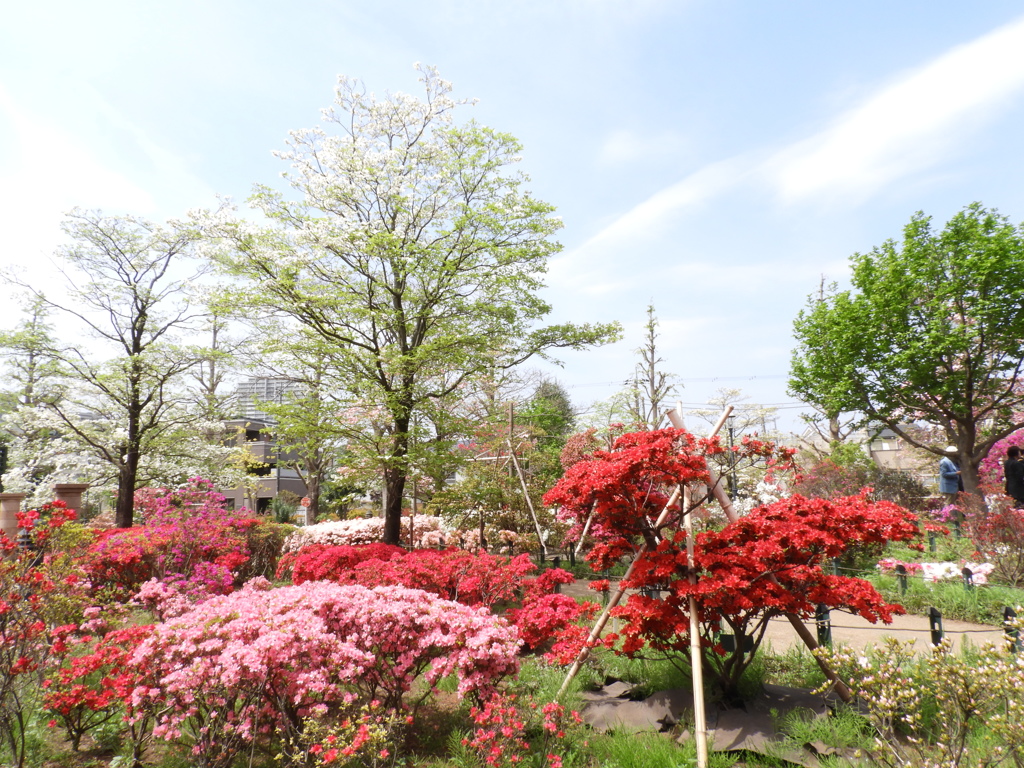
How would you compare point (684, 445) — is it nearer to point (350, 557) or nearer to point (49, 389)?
point (350, 557)

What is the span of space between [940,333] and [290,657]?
17365mm

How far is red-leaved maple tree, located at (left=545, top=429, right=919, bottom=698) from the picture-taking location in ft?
14.6

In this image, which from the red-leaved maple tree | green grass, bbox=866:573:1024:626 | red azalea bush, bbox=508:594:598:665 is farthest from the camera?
green grass, bbox=866:573:1024:626

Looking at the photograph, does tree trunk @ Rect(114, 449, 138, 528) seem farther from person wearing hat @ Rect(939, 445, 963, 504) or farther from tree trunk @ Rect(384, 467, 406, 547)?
person wearing hat @ Rect(939, 445, 963, 504)

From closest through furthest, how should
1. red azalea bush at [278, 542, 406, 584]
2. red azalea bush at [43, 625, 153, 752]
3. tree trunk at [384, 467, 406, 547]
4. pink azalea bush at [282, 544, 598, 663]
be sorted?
red azalea bush at [43, 625, 153, 752] → pink azalea bush at [282, 544, 598, 663] → red azalea bush at [278, 542, 406, 584] → tree trunk at [384, 467, 406, 547]

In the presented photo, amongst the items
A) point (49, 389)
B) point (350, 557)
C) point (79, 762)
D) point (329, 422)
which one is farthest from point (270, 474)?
point (79, 762)

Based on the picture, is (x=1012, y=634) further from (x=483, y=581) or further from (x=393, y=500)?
(x=393, y=500)

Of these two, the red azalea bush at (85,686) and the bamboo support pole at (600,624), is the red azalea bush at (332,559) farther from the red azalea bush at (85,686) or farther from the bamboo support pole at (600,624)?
the bamboo support pole at (600,624)

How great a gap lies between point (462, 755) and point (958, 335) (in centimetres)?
1661

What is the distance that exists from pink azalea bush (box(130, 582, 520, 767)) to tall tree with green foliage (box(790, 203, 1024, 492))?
15647mm

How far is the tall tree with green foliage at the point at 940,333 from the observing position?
46.6 feet

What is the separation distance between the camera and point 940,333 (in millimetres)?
14688

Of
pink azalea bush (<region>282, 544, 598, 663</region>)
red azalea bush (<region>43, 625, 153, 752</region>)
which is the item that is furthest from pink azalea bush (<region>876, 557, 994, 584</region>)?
red azalea bush (<region>43, 625, 153, 752</region>)

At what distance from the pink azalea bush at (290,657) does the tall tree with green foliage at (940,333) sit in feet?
51.3
